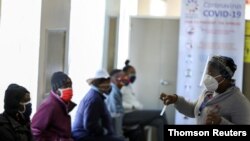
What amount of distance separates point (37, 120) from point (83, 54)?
2.46m

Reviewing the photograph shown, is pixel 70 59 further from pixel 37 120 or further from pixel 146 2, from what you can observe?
pixel 146 2

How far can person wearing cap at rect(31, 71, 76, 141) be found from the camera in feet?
14.5

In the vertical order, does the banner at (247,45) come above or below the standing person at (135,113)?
above

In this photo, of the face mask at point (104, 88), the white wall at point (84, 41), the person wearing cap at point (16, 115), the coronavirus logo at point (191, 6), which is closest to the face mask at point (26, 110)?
the person wearing cap at point (16, 115)

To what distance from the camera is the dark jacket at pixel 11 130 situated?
359 cm

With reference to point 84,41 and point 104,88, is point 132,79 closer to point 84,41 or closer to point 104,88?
point 84,41

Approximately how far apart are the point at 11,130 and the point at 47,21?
154 cm

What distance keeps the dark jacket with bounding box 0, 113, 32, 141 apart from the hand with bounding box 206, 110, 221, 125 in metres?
1.36

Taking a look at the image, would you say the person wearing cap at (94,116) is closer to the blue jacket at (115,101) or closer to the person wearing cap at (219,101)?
the blue jacket at (115,101)

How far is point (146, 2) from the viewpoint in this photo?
9.51m

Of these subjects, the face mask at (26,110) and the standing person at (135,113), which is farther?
the standing person at (135,113)

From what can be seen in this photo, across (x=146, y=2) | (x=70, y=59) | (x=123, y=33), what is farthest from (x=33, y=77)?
(x=146, y=2)

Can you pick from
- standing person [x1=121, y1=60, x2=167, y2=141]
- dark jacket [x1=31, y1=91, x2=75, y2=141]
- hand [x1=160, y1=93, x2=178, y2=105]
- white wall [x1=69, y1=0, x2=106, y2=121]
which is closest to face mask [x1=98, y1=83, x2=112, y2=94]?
white wall [x1=69, y1=0, x2=106, y2=121]

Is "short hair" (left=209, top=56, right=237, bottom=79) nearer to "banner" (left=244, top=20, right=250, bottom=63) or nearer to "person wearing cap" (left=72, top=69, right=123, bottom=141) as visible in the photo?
"person wearing cap" (left=72, top=69, right=123, bottom=141)
